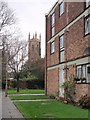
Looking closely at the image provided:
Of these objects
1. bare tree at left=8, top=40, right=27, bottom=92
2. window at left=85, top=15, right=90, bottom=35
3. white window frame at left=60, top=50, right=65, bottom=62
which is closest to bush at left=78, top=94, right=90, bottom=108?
window at left=85, top=15, right=90, bottom=35

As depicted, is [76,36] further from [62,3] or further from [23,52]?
[23,52]

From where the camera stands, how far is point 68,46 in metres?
25.3

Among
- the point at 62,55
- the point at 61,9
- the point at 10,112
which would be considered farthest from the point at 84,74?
the point at 61,9

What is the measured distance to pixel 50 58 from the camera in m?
34.2

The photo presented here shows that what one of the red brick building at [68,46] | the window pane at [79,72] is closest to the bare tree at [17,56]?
the red brick building at [68,46]

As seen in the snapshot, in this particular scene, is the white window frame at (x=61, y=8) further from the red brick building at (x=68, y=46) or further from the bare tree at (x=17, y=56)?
the bare tree at (x=17, y=56)

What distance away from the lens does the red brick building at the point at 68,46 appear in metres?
20.9

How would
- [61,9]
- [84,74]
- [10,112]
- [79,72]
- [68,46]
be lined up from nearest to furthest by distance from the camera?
[10,112] < [84,74] < [79,72] < [68,46] < [61,9]

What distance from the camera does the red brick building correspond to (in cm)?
2086

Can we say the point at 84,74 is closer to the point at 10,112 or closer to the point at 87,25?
the point at 87,25

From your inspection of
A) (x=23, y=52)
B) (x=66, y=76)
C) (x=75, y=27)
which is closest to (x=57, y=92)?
(x=66, y=76)

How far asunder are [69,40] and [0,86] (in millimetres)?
39369

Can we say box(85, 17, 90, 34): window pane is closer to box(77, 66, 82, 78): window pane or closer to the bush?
box(77, 66, 82, 78): window pane

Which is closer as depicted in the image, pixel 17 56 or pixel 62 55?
pixel 62 55
